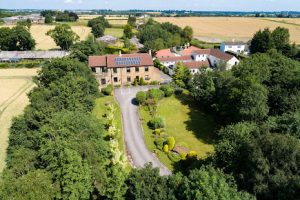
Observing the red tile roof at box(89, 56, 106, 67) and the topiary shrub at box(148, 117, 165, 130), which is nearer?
the topiary shrub at box(148, 117, 165, 130)

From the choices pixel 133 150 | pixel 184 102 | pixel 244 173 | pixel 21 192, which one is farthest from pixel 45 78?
pixel 244 173

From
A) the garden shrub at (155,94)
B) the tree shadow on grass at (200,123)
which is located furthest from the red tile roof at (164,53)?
the tree shadow on grass at (200,123)

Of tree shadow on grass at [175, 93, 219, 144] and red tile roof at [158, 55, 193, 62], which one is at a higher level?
red tile roof at [158, 55, 193, 62]

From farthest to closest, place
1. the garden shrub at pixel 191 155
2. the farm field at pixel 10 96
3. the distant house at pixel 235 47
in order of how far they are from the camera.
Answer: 1. the distant house at pixel 235 47
2. the farm field at pixel 10 96
3. the garden shrub at pixel 191 155

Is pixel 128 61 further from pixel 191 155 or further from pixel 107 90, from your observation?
pixel 191 155

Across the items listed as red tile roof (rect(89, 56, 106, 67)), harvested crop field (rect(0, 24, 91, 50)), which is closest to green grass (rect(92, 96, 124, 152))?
red tile roof (rect(89, 56, 106, 67))

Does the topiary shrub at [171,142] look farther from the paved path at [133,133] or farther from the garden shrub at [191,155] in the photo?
the garden shrub at [191,155]

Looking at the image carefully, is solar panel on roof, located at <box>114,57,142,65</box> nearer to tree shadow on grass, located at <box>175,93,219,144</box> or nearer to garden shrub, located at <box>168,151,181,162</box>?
tree shadow on grass, located at <box>175,93,219,144</box>
